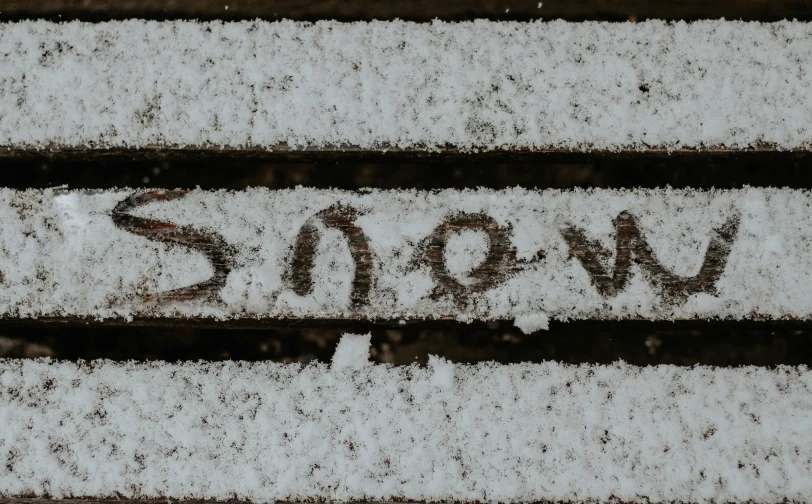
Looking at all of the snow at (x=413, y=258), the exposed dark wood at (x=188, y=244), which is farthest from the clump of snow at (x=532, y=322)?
the exposed dark wood at (x=188, y=244)

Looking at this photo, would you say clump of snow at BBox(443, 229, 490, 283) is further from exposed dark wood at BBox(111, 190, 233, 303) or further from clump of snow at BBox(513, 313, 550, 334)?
exposed dark wood at BBox(111, 190, 233, 303)

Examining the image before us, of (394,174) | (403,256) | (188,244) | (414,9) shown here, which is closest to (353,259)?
(403,256)

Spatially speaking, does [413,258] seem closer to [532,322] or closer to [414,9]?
[532,322]

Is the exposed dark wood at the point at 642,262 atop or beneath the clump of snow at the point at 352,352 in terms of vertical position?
atop

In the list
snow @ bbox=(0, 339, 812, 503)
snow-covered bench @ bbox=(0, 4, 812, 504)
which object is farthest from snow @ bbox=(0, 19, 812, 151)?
snow @ bbox=(0, 339, 812, 503)

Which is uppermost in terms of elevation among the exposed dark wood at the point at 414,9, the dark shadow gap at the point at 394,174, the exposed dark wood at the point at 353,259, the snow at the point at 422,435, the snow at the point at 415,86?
the exposed dark wood at the point at 414,9

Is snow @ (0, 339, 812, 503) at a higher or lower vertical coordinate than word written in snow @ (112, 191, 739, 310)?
lower

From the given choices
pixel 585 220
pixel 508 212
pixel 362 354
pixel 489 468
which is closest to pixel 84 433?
pixel 362 354

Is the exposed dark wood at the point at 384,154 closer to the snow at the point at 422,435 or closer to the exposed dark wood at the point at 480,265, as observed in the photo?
the exposed dark wood at the point at 480,265
